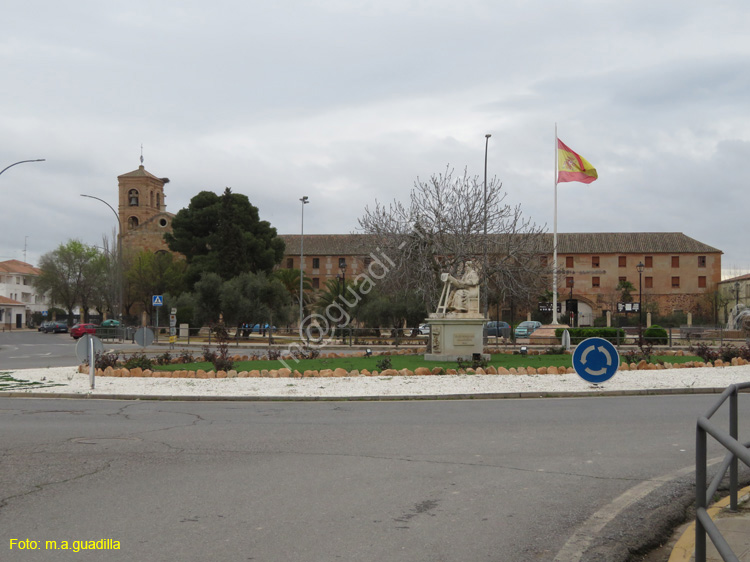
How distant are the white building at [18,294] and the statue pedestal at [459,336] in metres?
95.4

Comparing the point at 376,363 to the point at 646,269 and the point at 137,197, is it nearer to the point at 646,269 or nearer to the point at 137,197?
the point at 646,269

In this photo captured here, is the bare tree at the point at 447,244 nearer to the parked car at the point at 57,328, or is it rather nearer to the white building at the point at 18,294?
the parked car at the point at 57,328

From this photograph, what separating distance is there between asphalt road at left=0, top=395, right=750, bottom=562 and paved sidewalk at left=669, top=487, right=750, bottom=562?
1.42 ft

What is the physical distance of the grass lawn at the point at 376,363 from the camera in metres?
21.3

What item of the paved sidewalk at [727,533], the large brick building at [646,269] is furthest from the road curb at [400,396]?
the large brick building at [646,269]

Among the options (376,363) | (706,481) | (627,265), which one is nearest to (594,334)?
(376,363)

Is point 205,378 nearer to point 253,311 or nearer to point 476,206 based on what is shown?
point 476,206

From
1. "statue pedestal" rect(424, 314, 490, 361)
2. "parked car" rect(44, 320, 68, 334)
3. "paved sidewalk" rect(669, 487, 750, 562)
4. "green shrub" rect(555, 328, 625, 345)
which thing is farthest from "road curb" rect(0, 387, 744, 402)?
"parked car" rect(44, 320, 68, 334)

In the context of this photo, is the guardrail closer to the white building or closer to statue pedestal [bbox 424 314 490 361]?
statue pedestal [bbox 424 314 490 361]

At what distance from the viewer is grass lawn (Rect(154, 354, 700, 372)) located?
2134cm

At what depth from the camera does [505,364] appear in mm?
21766

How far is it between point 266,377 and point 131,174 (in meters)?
94.2

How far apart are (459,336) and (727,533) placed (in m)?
18.2

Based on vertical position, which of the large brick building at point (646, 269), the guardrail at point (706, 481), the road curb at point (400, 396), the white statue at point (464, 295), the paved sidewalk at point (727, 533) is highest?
the large brick building at point (646, 269)
